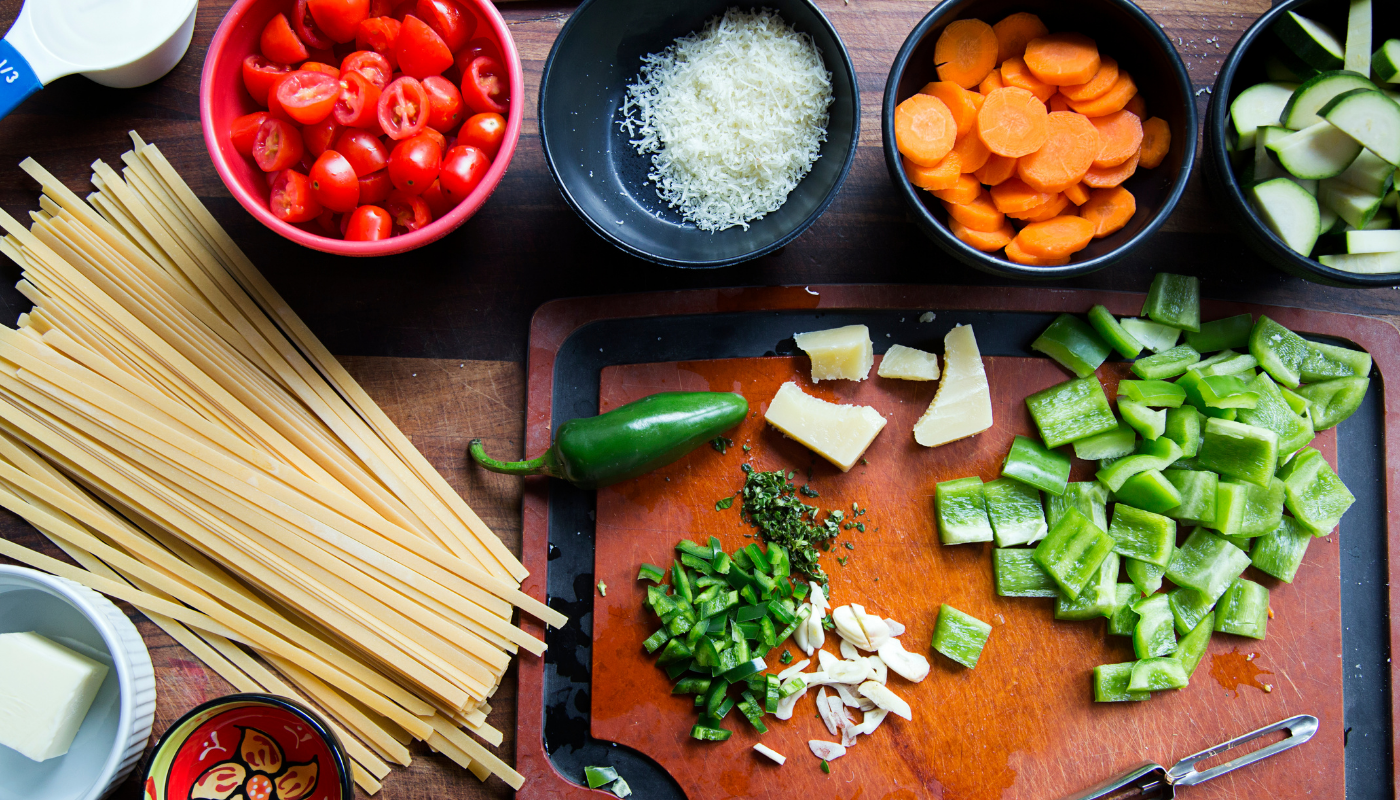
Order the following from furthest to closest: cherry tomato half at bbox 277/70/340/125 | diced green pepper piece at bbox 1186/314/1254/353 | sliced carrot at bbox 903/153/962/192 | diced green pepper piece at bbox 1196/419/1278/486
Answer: diced green pepper piece at bbox 1186/314/1254/353 → diced green pepper piece at bbox 1196/419/1278/486 → sliced carrot at bbox 903/153/962/192 → cherry tomato half at bbox 277/70/340/125

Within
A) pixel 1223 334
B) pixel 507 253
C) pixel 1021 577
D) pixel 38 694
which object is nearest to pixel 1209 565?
pixel 1021 577

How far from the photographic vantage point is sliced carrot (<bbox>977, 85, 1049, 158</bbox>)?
66.2 inches

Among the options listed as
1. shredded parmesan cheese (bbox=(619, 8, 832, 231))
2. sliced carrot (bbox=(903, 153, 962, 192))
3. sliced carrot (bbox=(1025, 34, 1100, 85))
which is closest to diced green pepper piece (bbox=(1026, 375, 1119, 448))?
sliced carrot (bbox=(903, 153, 962, 192))

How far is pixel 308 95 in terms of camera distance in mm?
1612

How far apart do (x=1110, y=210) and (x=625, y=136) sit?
112 centimetres

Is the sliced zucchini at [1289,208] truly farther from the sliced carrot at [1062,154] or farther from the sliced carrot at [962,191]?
the sliced carrot at [962,191]

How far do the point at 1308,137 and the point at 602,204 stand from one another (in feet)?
4.89

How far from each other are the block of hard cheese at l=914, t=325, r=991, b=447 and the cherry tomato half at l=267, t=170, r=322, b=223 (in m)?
1.44

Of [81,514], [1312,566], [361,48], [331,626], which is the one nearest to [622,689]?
[331,626]

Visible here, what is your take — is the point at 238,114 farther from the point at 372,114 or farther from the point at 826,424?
the point at 826,424

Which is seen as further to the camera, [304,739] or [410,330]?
[410,330]

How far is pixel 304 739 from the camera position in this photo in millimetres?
1708

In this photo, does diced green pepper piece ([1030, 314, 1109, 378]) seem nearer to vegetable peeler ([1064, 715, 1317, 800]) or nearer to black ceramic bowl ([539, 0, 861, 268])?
black ceramic bowl ([539, 0, 861, 268])

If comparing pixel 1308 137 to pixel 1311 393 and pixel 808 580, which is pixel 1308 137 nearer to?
pixel 1311 393
